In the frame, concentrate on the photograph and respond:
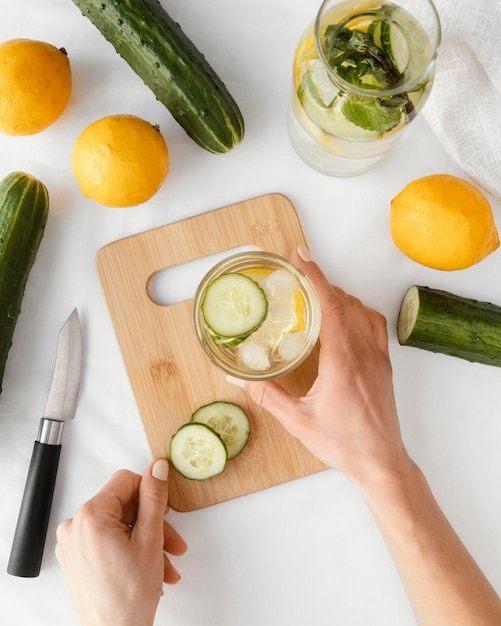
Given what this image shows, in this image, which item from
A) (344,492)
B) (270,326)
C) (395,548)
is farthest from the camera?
(344,492)

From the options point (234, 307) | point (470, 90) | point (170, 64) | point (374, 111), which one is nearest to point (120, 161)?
point (170, 64)

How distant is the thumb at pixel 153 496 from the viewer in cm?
115

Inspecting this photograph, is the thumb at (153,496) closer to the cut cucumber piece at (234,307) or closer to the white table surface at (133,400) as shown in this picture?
the white table surface at (133,400)

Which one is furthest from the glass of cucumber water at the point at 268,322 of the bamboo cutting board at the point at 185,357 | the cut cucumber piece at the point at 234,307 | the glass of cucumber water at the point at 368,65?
the glass of cucumber water at the point at 368,65

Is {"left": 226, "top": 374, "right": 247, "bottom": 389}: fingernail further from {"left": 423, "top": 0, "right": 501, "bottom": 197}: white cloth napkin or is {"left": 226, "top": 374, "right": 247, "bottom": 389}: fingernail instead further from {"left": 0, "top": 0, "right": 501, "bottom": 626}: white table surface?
{"left": 423, "top": 0, "right": 501, "bottom": 197}: white cloth napkin

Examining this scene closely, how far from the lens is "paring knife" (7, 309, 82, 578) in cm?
121

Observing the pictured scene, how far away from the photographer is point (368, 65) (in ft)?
3.12

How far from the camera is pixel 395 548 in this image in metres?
1.17

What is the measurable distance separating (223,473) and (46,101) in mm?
808

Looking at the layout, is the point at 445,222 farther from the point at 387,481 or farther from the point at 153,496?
the point at 153,496

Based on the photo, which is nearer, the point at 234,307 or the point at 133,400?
the point at 234,307

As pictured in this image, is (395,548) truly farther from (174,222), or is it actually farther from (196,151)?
(196,151)

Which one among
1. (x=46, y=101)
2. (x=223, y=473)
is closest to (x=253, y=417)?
(x=223, y=473)

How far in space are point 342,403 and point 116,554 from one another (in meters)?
0.50
